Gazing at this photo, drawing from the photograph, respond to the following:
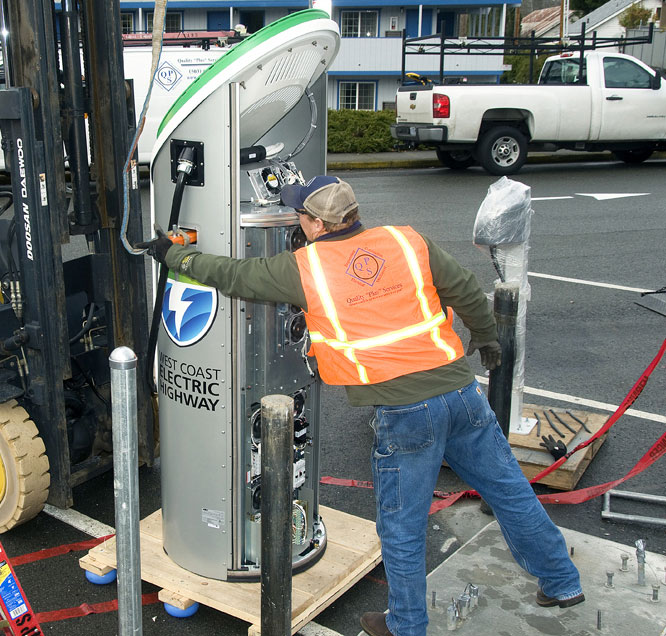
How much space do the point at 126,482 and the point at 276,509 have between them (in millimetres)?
521

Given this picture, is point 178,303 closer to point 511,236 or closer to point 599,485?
point 511,236

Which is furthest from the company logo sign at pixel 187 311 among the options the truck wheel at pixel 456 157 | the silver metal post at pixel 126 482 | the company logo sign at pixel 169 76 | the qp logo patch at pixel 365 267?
the truck wheel at pixel 456 157

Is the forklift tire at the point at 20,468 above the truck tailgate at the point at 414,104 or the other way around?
the other way around

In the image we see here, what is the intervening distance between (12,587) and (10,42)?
2444 mm

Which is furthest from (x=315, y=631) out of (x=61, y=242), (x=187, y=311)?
(x=61, y=242)

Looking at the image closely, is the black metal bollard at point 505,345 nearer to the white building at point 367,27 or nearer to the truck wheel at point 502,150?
the truck wheel at point 502,150

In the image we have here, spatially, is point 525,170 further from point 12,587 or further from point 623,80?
point 12,587

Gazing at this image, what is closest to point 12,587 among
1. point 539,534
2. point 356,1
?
point 539,534

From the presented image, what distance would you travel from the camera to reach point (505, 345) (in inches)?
179

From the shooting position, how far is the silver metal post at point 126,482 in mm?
2662

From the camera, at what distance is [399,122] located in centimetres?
1628

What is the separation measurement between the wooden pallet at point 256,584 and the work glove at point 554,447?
1.30 metres

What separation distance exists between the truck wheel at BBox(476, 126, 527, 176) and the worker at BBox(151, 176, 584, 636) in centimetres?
1306

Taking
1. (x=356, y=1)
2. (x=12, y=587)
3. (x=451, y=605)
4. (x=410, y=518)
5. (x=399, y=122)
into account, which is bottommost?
(x=451, y=605)
